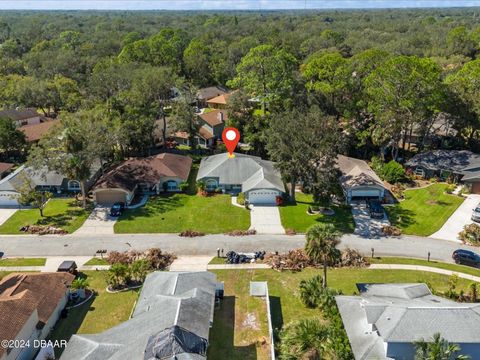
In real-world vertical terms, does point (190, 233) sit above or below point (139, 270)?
below

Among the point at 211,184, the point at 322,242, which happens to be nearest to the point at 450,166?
the point at 211,184

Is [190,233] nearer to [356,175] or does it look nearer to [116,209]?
[116,209]

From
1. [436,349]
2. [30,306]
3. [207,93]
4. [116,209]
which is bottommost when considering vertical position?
[116,209]

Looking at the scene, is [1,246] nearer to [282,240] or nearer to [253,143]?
[282,240]

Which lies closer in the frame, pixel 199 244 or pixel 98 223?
pixel 199 244

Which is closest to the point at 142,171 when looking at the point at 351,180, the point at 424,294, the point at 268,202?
the point at 268,202

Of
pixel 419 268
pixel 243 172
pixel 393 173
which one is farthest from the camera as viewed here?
pixel 393 173
